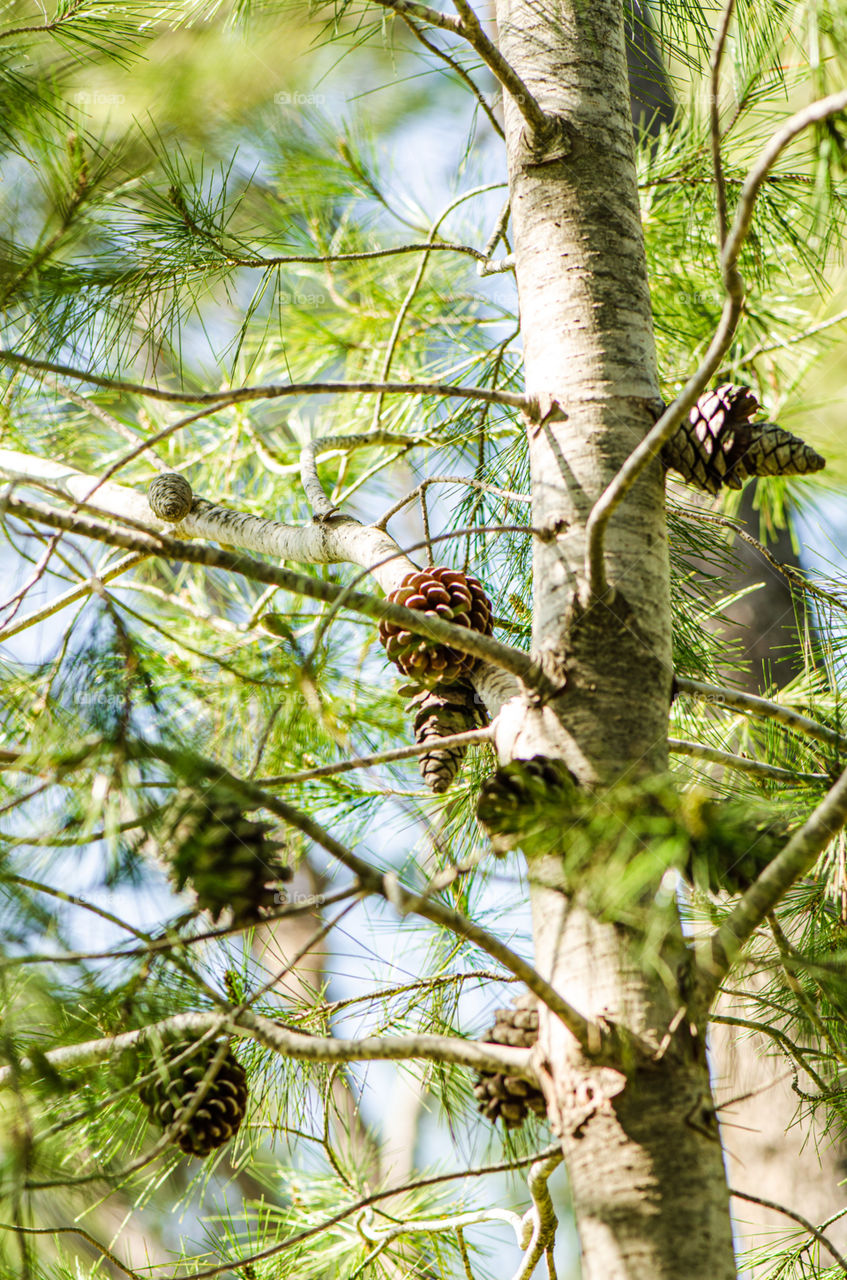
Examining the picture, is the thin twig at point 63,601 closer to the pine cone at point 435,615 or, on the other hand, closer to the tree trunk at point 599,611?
the pine cone at point 435,615

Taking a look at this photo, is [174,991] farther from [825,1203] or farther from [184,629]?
[825,1203]

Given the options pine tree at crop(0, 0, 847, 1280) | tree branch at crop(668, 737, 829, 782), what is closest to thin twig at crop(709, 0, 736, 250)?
pine tree at crop(0, 0, 847, 1280)

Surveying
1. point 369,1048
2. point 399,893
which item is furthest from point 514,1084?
point 399,893

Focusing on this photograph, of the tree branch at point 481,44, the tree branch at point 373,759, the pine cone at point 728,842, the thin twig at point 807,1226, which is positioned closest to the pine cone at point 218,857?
the tree branch at point 373,759

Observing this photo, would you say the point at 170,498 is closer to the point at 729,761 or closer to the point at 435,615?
the point at 435,615

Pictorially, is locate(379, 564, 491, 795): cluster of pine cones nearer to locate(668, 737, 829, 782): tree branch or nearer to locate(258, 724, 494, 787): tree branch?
locate(258, 724, 494, 787): tree branch

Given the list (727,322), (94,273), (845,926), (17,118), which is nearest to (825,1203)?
(845,926)

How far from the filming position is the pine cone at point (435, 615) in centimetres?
88

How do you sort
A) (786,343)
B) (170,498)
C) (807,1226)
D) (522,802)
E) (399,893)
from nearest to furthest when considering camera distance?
(399,893) < (522,802) < (807,1226) < (170,498) < (786,343)

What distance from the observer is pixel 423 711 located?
0.96m

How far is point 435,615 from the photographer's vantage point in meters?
0.89

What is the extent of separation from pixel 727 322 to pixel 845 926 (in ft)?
1.89

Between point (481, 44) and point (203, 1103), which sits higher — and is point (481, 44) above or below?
above

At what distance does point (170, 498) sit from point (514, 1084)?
65 cm
